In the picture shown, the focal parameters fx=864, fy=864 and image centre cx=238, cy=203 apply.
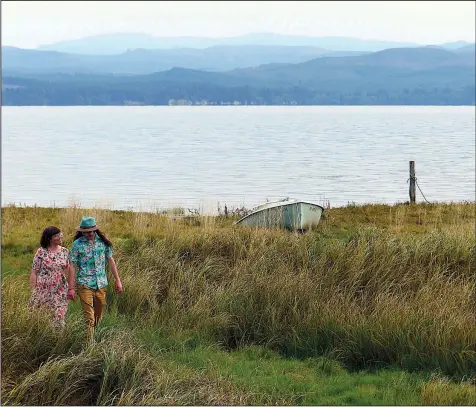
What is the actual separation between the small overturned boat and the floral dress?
1107 cm

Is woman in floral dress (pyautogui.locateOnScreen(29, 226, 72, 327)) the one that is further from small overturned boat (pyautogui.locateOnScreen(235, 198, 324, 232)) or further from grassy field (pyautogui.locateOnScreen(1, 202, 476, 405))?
small overturned boat (pyautogui.locateOnScreen(235, 198, 324, 232))

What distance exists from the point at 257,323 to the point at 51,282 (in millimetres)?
4146

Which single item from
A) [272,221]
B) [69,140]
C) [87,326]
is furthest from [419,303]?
[69,140]

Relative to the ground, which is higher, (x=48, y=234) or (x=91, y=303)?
(x=48, y=234)

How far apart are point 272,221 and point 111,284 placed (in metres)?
7.88

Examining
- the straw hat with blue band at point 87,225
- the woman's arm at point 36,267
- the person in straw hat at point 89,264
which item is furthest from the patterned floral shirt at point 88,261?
the woman's arm at point 36,267

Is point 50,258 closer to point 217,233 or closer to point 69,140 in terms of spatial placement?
point 217,233

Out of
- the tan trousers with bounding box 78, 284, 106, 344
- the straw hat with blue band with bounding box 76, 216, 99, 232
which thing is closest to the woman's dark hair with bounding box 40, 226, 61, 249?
the straw hat with blue band with bounding box 76, 216, 99, 232

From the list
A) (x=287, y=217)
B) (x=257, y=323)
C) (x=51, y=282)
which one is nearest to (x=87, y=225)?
(x=51, y=282)

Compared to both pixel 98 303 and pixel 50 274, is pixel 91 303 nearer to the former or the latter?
pixel 98 303

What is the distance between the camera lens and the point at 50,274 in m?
11.4

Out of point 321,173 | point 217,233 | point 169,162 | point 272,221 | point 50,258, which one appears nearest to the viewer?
point 50,258

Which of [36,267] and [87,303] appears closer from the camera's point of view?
[36,267]

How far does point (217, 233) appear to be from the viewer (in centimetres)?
1908
